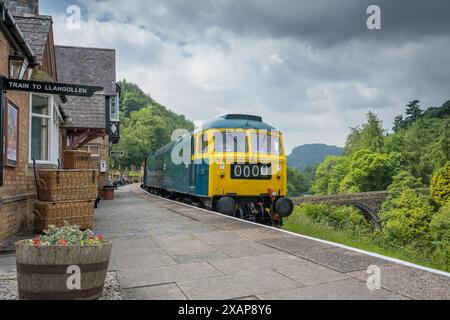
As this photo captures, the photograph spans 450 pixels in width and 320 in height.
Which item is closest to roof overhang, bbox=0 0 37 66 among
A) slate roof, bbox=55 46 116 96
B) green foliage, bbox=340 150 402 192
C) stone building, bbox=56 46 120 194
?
stone building, bbox=56 46 120 194

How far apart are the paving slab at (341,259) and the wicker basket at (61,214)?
4809 millimetres

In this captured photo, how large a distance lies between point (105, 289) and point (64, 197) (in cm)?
450

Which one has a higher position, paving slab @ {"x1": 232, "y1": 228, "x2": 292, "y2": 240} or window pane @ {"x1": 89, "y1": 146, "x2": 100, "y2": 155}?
window pane @ {"x1": 89, "y1": 146, "x2": 100, "y2": 155}

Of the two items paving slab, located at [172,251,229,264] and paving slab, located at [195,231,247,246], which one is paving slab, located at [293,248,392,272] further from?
paving slab, located at [195,231,247,246]

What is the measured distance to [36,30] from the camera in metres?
11.2

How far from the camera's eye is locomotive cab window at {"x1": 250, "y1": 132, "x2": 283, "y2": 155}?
1184cm

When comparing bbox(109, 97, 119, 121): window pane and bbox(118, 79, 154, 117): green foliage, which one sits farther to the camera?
bbox(118, 79, 154, 117): green foliage

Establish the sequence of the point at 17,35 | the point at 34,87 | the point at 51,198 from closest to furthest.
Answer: the point at 34,87
the point at 17,35
the point at 51,198

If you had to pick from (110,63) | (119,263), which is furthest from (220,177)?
(110,63)

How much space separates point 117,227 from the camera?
31.1ft

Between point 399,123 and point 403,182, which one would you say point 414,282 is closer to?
point 403,182

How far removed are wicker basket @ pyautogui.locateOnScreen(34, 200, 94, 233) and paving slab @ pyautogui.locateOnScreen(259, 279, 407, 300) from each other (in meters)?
5.55
